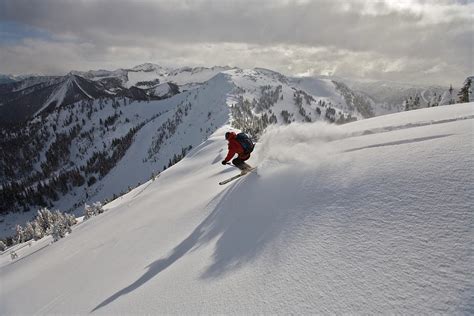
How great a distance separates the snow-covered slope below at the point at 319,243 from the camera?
383 cm

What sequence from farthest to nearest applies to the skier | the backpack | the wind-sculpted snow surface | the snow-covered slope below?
the backpack, the skier, the wind-sculpted snow surface, the snow-covered slope below

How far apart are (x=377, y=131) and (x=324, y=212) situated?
5725 mm

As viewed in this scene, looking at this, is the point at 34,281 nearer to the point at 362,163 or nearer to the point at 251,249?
the point at 251,249

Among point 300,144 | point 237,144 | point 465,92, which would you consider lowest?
point 465,92

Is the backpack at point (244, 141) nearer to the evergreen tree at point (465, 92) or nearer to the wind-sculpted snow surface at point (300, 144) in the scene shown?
the wind-sculpted snow surface at point (300, 144)

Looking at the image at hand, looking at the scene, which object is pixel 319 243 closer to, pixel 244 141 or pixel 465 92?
pixel 244 141

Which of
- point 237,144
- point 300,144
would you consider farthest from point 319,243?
point 237,144

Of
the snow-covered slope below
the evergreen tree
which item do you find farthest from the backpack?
the evergreen tree

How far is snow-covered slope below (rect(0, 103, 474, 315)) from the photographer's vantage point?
3.83m

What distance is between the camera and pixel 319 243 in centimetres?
523

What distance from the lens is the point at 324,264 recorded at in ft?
15.3

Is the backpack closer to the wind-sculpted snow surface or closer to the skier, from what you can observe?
the skier

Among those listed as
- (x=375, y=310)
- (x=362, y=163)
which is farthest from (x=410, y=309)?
(x=362, y=163)

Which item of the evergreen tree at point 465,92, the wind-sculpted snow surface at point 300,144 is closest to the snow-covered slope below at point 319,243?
the wind-sculpted snow surface at point 300,144
